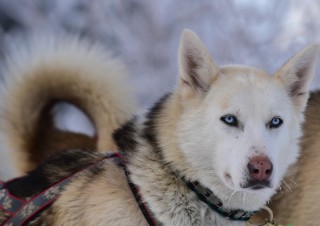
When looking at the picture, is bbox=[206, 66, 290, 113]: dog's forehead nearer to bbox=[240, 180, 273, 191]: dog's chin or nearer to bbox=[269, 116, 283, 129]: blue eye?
bbox=[269, 116, 283, 129]: blue eye

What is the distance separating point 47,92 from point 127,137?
0.95m

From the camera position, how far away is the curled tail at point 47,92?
94.3 inches

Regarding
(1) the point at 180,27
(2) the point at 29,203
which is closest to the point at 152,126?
(2) the point at 29,203

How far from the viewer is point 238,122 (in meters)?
1.41

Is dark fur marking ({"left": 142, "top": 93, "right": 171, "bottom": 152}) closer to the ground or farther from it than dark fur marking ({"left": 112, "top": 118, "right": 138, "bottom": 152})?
farther from it

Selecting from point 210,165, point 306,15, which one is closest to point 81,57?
point 210,165

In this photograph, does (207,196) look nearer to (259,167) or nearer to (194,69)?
(259,167)

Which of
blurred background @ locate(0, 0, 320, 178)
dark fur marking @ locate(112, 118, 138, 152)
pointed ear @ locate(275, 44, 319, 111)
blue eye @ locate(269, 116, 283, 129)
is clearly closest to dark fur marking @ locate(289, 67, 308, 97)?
pointed ear @ locate(275, 44, 319, 111)

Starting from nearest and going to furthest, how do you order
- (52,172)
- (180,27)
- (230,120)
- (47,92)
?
(230,120) → (52,172) → (47,92) → (180,27)

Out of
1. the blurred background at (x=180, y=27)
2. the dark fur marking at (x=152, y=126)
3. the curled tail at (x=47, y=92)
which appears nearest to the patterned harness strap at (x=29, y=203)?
the dark fur marking at (x=152, y=126)

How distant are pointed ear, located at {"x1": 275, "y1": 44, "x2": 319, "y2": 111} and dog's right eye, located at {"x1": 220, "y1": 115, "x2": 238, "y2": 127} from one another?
0.24 m

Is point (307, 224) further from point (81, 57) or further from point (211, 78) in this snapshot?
point (81, 57)

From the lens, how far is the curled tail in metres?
2.39

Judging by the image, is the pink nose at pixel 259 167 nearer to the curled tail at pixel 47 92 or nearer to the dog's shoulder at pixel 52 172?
the dog's shoulder at pixel 52 172
